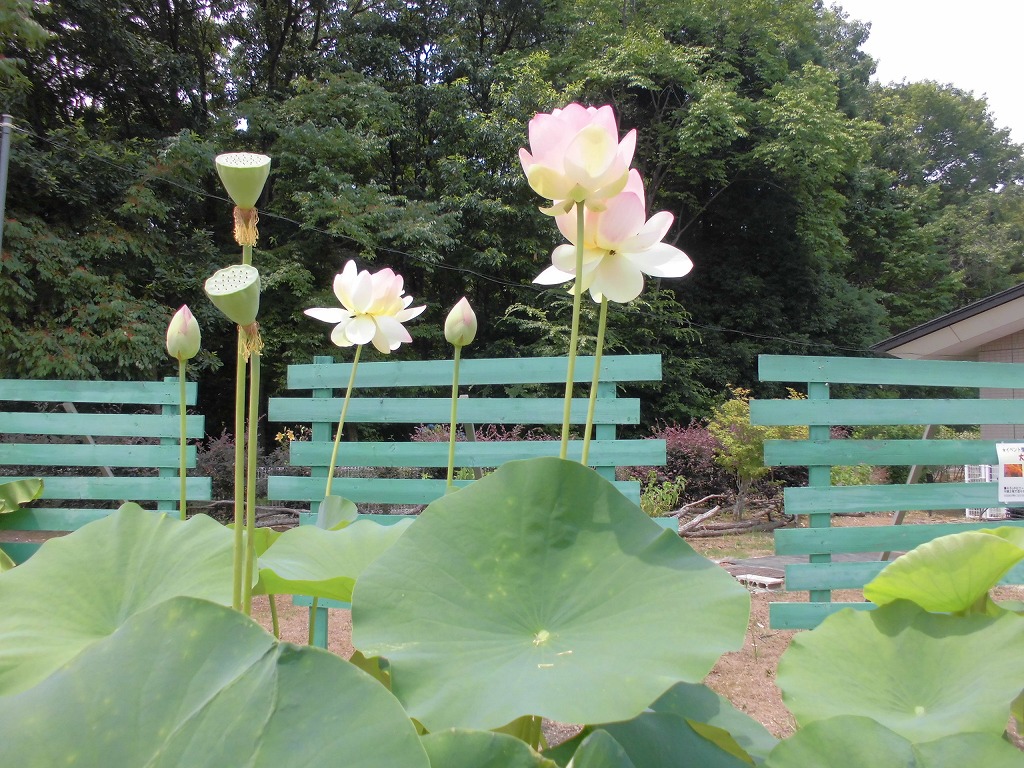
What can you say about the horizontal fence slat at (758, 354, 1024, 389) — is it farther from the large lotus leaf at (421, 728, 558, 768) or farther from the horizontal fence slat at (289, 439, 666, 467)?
the large lotus leaf at (421, 728, 558, 768)

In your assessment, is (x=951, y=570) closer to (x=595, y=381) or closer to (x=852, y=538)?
(x=595, y=381)

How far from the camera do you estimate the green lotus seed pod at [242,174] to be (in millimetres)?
376

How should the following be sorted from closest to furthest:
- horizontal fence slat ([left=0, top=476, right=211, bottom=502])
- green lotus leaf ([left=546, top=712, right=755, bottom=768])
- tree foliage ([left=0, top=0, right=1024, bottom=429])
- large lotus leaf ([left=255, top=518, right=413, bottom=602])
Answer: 1. green lotus leaf ([left=546, top=712, right=755, bottom=768])
2. large lotus leaf ([left=255, top=518, right=413, bottom=602])
3. horizontal fence slat ([left=0, top=476, right=211, bottom=502])
4. tree foliage ([left=0, top=0, right=1024, bottom=429])

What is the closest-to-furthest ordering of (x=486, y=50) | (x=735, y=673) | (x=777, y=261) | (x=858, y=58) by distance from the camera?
1. (x=735, y=673)
2. (x=486, y=50)
3. (x=777, y=261)
4. (x=858, y=58)

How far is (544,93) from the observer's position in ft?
29.2

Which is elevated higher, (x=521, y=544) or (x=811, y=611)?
(x=521, y=544)

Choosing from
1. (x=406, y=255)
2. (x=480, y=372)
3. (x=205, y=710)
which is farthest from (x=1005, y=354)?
(x=205, y=710)

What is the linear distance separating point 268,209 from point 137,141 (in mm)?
1513

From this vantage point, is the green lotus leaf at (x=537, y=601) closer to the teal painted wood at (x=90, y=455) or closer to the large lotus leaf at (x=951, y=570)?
the large lotus leaf at (x=951, y=570)

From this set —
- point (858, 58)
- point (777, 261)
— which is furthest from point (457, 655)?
point (858, 58)

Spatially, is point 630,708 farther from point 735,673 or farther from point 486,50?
point 486,50

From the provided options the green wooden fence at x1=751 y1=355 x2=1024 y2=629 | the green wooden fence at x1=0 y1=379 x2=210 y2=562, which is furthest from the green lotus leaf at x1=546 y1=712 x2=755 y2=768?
the green wooden fence at x1=0 y1=379 x2=210 y2=562

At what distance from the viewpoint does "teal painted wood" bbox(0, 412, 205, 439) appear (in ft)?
9.11

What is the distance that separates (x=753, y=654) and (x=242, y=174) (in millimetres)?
2979
